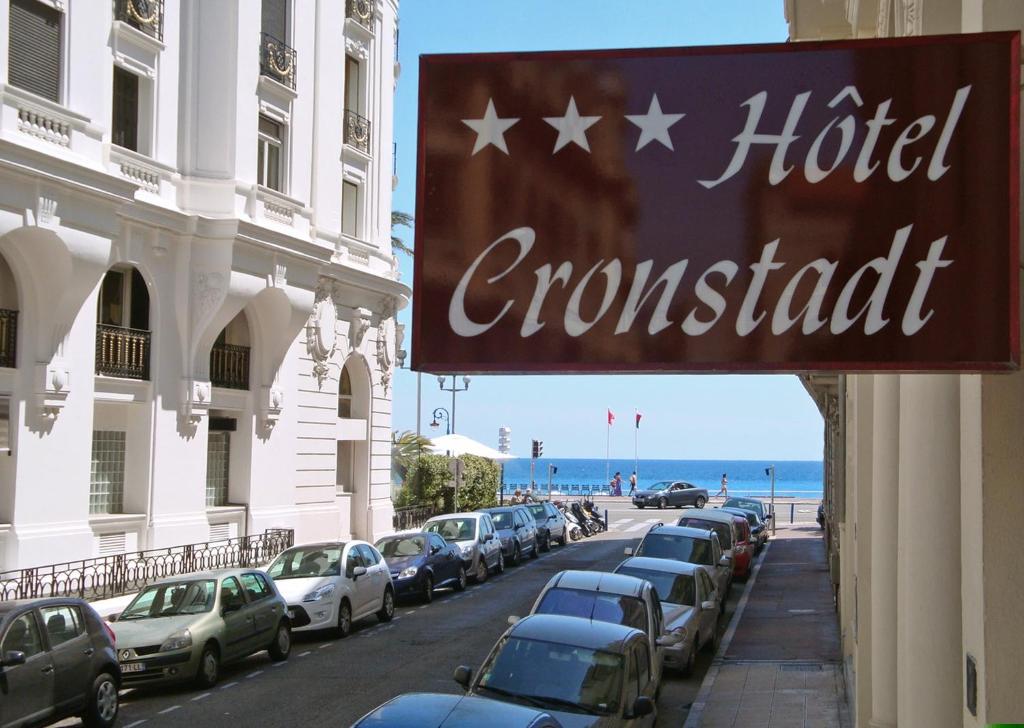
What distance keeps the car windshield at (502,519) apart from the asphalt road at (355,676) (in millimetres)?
7755

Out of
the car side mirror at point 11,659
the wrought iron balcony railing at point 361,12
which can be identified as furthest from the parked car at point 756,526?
the car side mirror at point 11,659

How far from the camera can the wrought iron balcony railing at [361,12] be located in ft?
118

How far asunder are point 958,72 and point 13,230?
67.7ft

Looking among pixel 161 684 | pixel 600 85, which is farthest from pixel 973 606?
pixel 161 684

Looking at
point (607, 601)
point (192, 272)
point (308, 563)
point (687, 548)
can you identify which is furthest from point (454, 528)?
point (607, 601)

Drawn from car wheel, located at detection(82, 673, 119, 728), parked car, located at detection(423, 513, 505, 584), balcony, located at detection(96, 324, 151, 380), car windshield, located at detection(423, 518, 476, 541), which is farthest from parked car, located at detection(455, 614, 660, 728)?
car windshield, located at detection(423, 518, 476, 541)

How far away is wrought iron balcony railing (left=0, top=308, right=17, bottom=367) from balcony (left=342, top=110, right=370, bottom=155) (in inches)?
582

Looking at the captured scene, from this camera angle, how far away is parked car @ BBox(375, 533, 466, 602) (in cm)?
2581

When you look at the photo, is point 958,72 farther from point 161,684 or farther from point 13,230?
point 13,230

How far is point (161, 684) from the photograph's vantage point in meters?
16.7

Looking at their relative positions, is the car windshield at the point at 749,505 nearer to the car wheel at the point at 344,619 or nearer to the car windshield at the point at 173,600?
the car wheel at the point at 344,619

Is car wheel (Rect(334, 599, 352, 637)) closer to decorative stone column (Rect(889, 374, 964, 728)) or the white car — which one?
the white car

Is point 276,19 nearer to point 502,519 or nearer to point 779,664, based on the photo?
point 502,519

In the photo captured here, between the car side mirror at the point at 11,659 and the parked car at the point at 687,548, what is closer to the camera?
the car side mirror at the point at 11,659
